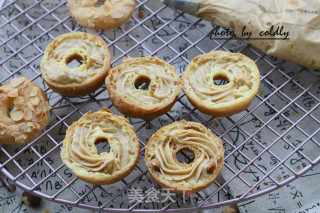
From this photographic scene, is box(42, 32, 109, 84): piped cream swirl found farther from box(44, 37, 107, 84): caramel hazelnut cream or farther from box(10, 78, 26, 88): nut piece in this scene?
box(10, 78, 26, 88): nut piece

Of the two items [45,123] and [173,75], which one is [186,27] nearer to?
[173,75]

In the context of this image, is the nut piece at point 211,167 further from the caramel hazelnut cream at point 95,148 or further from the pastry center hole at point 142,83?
the pastry center hole at point 142,83

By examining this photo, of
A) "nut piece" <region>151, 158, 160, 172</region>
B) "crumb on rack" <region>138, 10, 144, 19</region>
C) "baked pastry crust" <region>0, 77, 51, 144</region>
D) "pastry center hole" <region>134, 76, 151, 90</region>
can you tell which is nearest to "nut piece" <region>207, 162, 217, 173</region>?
"nut piece" <region>151, 158, 160, 172</region>

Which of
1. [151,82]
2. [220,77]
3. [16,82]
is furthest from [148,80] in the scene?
[16,82]

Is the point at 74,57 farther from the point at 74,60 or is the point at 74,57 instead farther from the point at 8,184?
the point at 8,184

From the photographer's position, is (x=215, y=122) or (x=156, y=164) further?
(x=215, y=122)

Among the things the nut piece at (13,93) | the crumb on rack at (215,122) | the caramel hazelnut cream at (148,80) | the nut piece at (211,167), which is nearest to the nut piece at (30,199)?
the nut piece at (13,93)
